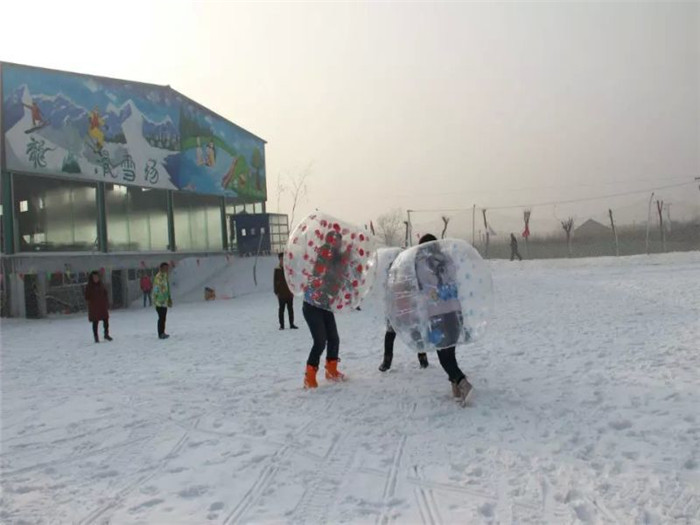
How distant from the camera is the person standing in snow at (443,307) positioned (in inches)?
226

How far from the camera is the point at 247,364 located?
8914 millimetres

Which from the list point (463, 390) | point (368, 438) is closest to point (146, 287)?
point (463, 390)

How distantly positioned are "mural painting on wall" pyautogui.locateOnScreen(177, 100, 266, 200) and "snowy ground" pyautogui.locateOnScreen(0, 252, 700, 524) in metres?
23.0

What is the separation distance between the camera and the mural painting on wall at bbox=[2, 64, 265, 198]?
21594 millimetres

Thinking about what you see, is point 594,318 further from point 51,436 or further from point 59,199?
point 59,199

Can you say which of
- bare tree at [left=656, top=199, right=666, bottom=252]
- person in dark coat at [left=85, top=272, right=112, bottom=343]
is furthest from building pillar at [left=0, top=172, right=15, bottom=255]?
bare tree at [left=656, top=199, right=666, bottom=252]

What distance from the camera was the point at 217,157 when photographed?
3409 cm

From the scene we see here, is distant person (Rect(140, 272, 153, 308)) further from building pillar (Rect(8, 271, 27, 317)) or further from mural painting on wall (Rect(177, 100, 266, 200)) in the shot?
mural painting on wall (Rect(177, 100, 266, 200))

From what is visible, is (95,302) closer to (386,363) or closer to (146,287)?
(386,363)

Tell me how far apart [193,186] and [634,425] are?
29667mm

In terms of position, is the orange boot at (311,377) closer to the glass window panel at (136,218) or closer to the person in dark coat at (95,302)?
the person in dark coat at (95,302)

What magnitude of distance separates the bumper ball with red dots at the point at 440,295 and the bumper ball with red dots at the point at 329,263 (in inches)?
36.2

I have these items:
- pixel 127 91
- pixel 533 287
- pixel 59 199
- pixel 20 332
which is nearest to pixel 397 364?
pixel 20 332

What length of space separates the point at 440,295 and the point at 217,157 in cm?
3045
